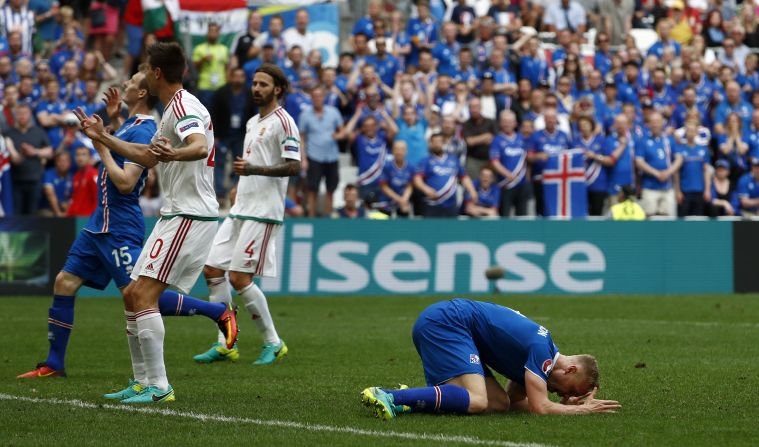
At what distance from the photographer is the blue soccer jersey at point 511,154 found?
2325 cm

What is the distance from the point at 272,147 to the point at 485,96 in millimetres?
12784

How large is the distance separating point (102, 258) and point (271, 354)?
233cm

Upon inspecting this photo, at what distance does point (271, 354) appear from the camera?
12219 mm

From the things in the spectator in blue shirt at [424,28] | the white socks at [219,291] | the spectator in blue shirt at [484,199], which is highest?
the spectator in blue shirt at [424,28]

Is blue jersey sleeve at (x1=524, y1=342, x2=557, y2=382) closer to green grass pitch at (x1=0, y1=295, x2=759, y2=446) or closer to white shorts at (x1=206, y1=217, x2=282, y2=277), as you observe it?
green grass pitch at (x1=0, y1=295, x2=759, y2=446)

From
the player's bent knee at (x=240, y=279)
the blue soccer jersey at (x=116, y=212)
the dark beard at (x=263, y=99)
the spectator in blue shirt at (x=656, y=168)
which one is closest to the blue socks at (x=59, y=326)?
the blue soccer jersey at (x=116, y=212)

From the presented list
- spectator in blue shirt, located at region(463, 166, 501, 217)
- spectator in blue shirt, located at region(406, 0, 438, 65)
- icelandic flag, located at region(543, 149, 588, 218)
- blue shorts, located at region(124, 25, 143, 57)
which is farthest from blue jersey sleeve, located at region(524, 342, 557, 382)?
spectator in blue shirt, located at region(406, 0, 438, 65)

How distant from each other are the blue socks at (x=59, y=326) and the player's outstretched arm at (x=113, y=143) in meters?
2.41

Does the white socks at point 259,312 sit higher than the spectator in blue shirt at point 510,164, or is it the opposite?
the spectator in blue shirt at point 510,164

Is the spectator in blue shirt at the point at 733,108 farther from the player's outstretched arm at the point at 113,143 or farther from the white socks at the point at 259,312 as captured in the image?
the player's outstretched arm at the point at 113,143

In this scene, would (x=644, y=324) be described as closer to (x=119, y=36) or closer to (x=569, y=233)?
(x=569, y=233)

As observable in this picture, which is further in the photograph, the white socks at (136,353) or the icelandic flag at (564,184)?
the icelandic flag at (564,184)

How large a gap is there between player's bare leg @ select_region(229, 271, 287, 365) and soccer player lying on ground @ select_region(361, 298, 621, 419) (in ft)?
12.9

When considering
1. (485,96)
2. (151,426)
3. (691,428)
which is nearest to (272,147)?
(151,426)
